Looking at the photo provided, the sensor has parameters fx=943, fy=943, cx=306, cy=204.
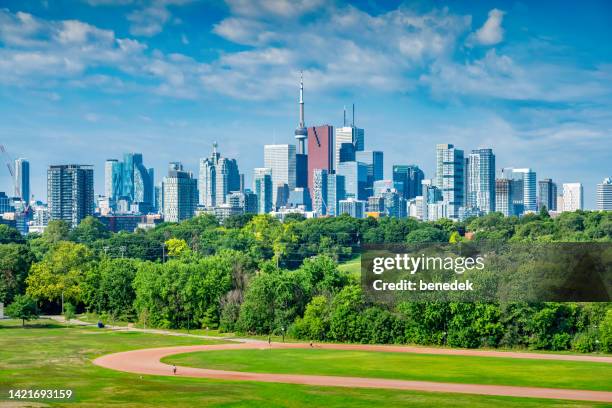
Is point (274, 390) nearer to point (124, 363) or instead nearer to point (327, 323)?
point (124, 363)

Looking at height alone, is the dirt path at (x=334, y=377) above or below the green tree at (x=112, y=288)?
below

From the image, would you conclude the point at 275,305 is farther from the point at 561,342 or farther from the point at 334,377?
the point at 334,377

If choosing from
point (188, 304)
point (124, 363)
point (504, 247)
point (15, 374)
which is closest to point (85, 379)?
point (15, 374)

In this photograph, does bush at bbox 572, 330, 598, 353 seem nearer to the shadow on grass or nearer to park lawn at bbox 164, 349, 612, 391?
park lawn at bbox 164, 349, 612, 391

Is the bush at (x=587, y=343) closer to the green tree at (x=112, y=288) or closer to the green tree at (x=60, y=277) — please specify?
the green tree at (x=112, y=288)

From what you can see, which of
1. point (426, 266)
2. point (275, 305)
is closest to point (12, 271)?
point (275, 305)

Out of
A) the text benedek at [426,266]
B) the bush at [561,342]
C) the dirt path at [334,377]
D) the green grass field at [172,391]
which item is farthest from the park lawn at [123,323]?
the bush at [561,342]

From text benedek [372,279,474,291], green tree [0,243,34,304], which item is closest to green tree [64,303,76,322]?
green tree [0,243,34,304]

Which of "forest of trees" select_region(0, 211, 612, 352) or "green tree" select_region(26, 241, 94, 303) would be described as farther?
"green tree" select_region(26, 241, 94, 303)
